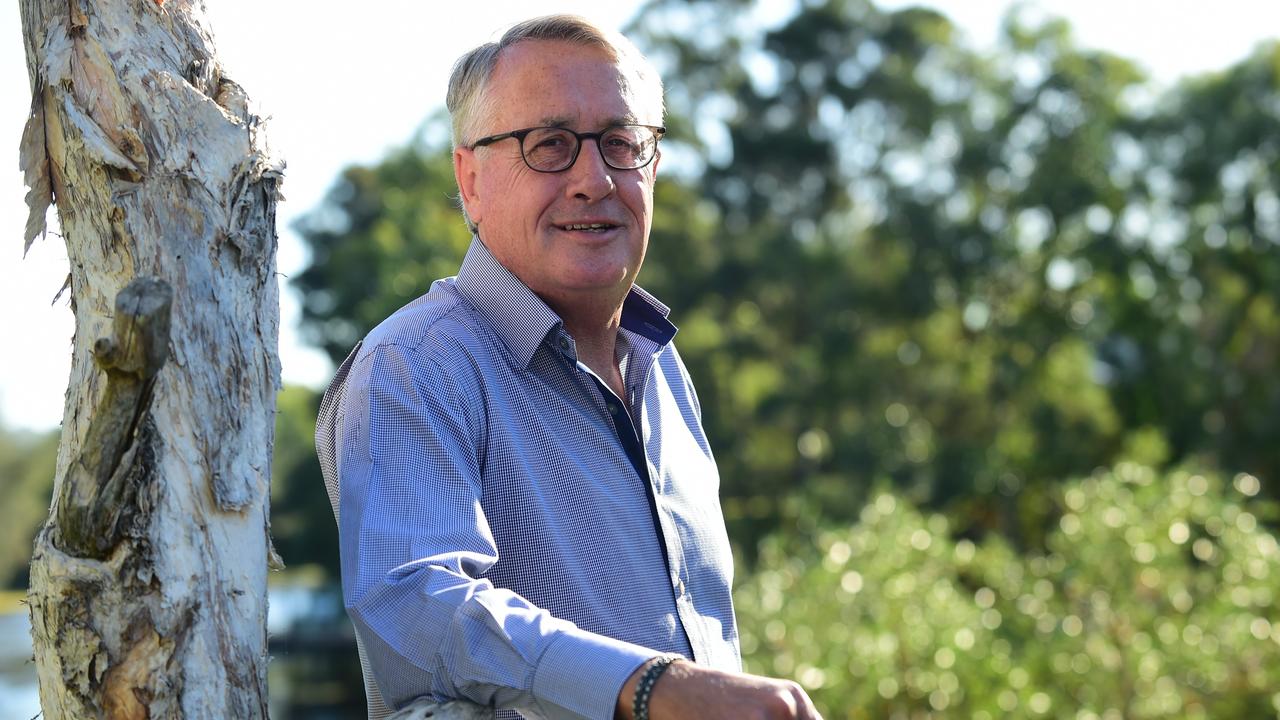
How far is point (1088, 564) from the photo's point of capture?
7141mm

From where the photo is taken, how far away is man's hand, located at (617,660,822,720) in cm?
122

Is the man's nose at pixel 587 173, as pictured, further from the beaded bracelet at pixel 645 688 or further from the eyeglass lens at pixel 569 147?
the beaded bracelet at pixel 645 688

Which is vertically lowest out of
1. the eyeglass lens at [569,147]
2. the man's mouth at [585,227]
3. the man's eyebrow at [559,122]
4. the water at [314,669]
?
the water at [314,669]

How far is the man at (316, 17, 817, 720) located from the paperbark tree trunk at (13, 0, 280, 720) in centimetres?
14

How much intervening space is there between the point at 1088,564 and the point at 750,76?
12.6 metres

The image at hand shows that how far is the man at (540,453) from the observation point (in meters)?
1.29

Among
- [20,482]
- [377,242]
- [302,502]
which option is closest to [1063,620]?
[377,242]

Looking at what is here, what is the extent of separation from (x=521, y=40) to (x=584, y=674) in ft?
2.79

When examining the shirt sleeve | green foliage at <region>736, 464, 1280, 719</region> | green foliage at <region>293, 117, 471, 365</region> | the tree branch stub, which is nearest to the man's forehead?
the shirt sleeve

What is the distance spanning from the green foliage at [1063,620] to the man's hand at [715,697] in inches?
192

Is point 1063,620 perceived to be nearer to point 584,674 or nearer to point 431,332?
Answer: point 431,332

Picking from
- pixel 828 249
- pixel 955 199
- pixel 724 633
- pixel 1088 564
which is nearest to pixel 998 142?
pixel 955 199

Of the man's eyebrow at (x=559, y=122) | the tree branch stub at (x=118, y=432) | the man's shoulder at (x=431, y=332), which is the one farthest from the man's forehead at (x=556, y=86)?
the tree branch stub at (x=118, y=432)

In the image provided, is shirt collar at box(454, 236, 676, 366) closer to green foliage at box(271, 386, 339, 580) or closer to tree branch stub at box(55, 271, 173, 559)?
tree branch stub at box(55, 271, 173, 559)
